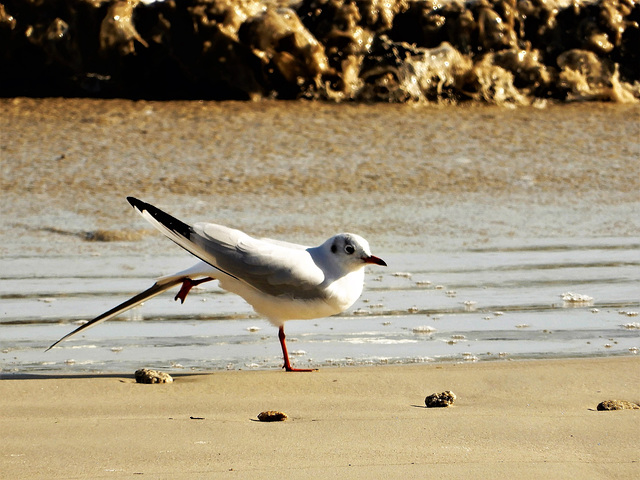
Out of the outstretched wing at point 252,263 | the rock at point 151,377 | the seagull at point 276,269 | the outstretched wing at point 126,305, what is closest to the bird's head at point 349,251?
the seagull at point 276,269

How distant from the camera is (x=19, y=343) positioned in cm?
423

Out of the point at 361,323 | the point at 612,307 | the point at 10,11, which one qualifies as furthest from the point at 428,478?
the point at 10,11

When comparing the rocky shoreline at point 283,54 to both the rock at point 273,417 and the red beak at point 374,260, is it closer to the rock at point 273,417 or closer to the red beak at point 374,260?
the red beak at point 374,260

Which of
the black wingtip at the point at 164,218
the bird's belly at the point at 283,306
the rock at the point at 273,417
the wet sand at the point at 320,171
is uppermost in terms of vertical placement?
the black wingtip at the point at 164,218

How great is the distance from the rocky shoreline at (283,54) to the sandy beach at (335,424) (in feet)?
17.6

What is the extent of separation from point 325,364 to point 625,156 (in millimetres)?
4111

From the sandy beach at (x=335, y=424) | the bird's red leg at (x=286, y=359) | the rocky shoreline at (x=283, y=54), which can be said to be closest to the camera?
the sandy beach at (x=335, y=424)

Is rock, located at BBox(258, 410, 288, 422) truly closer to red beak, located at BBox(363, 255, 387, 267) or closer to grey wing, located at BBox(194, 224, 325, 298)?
grey wing, located at BBox(194, 224, 325, 298)

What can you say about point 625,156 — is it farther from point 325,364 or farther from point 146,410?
point 146,410

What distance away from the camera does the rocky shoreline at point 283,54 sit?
352 inches

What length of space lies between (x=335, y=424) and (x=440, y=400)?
40 cm

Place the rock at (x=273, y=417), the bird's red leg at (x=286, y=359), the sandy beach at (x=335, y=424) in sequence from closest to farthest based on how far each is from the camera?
the sandy beach at (x=335, y=424) < the rock at (x=273, y=417) < the bird's red leg at (x=286, y=359)

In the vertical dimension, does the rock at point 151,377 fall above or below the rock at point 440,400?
below

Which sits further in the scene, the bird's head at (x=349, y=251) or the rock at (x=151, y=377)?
the bird's head at (x=349, y=251)
